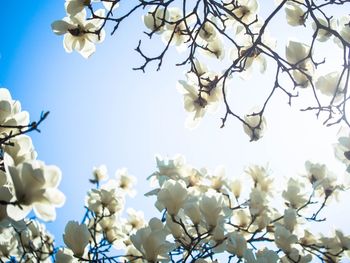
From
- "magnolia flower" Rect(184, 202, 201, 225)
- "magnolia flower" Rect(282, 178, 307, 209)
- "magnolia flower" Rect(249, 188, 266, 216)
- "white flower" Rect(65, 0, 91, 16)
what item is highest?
"white flower" Rect(65, 0, 91, 16)

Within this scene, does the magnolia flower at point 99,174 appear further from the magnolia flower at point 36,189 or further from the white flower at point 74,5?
the magnolia flower at point 36,189

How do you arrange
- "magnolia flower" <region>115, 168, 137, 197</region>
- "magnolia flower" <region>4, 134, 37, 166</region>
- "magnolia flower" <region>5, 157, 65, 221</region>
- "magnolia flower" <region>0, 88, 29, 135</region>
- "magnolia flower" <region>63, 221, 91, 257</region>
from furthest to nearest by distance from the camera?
1. "magnolia flower" <region>115, 168, 137, 197</region>
2. "magnolia flower" <region>63, 221, 91, 257</region>
3. "magnolia flower" <region>0, 88, 29, 135</region>
4. "magnolia flower" <region>4, 134, 37, 166</region>
5. "magnolia flower" <region>5, 157, 65, 221</region>

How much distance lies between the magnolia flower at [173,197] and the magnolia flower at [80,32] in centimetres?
88

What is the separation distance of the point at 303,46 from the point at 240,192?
1.22 meters

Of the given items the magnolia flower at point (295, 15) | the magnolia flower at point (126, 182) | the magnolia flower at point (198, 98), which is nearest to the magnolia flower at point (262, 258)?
the magnolia flower at point (198, 98)

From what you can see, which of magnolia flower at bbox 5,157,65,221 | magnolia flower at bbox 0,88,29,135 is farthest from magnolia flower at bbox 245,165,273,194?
magnolia flower at bbox 5,157,65,221

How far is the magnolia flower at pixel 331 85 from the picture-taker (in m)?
1.80

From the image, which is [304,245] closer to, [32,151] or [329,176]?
[329,176]

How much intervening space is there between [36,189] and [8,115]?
459 millimetres

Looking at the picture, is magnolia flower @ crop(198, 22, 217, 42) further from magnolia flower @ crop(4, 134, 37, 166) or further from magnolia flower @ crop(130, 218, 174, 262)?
magnolia flower @ crop(4, 134, 37, 166)

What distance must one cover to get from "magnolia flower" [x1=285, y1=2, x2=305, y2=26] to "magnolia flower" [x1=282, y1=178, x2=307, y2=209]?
1.05 meters

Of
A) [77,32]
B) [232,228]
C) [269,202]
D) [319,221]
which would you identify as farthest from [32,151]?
[319,221]

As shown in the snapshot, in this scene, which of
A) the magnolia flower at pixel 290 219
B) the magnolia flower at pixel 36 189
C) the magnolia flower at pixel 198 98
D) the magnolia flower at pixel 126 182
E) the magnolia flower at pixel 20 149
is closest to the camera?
the magnolia flower at pixel 36 189

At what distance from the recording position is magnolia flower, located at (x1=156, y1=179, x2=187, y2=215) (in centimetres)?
186
